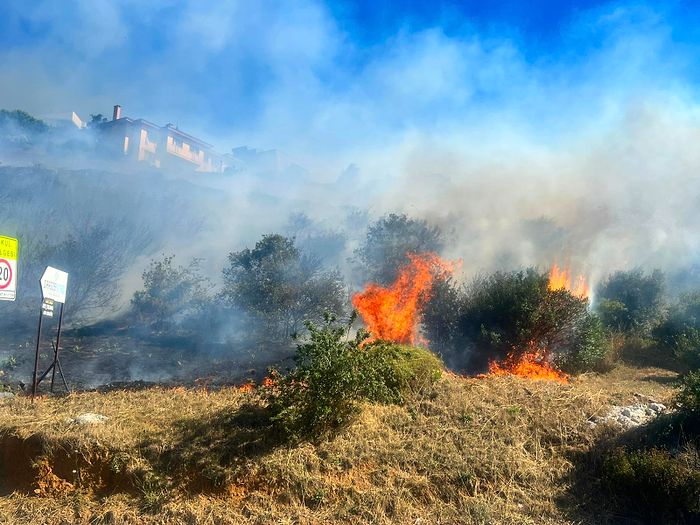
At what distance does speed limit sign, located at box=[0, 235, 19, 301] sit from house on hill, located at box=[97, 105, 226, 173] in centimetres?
4831

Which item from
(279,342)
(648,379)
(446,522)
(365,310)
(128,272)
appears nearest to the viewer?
(446,522)

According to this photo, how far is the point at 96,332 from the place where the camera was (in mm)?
21516

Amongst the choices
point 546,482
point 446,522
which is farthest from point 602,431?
point 446,522

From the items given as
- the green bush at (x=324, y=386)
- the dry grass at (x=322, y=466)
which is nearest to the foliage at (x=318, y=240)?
the green bush at (x=324, y=386)

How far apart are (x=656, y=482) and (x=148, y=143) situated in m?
58.2

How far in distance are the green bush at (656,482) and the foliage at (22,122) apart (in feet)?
223

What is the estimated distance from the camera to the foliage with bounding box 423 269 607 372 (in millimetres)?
13016

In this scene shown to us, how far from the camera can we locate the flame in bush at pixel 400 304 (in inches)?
607

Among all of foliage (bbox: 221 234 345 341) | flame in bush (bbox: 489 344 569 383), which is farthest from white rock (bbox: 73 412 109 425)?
foliage (bbox: 221 234 345 341)

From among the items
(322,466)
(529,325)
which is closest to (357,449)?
(322,466)

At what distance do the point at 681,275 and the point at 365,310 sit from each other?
26143mm

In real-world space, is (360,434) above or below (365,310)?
below

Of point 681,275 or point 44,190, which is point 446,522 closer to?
point 681,275

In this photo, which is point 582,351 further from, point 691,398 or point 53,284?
point 53,284
